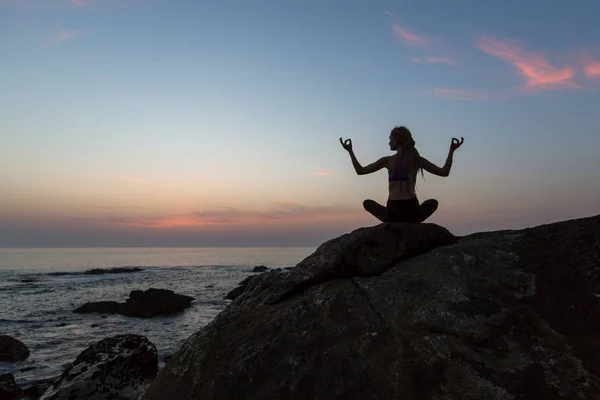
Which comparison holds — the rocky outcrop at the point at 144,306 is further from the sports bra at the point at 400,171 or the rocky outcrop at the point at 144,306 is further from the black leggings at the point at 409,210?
the sports bra at the point at 400,171

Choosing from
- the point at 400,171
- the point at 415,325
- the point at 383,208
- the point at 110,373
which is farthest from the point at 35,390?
the point at 415,325

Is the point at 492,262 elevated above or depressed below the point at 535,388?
above

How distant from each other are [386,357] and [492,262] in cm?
224

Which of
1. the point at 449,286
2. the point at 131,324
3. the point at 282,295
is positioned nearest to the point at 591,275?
the point at 449,286

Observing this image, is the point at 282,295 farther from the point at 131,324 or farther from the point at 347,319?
the point at 131,324

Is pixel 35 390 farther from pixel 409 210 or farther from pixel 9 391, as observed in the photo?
pixel 409 210

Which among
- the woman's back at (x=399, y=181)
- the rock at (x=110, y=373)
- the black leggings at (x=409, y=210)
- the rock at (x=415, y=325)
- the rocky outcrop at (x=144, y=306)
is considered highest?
the woman's back at (x=399, y=181)

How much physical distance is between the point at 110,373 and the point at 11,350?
1675cm

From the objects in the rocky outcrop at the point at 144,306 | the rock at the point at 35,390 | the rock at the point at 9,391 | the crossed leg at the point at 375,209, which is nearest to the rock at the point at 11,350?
the rock at the point at 35,390

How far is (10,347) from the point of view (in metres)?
22.1

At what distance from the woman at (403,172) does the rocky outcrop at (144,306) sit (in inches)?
1295

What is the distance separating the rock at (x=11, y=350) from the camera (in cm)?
2170

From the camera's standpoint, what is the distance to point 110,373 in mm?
9500

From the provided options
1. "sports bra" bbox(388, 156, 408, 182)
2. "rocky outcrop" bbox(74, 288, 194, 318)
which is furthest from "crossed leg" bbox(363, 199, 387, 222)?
"rocky outcrop" bbox(74, 288, 194, 318)
